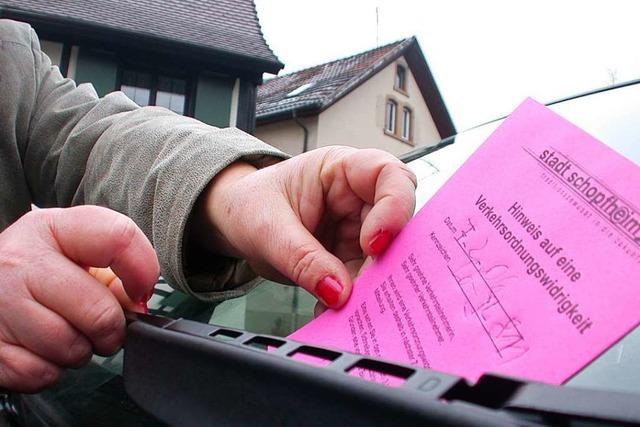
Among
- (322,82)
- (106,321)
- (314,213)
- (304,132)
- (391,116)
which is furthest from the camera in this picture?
(391,116)

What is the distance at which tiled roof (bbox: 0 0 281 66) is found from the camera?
9.14 m

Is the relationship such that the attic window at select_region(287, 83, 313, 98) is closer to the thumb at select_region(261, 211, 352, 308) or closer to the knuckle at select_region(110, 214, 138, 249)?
the thumb at select_region(261, 211, 352, 308)

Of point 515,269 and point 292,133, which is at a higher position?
point 515,269

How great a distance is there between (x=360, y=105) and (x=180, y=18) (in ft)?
16.4

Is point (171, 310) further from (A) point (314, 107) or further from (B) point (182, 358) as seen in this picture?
(A) point (314, 107)

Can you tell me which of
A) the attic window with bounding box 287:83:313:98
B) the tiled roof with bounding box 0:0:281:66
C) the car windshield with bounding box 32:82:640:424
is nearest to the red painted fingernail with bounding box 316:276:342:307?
the car windshield with bounding box 32:82:640:424

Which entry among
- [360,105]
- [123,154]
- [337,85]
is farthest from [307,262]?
[360,105]

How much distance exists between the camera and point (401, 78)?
1573 centimetres

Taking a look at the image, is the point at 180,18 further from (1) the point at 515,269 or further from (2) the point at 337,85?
(1) the point at 515,269

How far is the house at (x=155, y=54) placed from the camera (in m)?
8.96

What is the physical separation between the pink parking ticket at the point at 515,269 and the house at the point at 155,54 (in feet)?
30.5

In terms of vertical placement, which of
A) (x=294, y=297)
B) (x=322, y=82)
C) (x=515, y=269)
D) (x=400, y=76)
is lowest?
(x=322, y=82)

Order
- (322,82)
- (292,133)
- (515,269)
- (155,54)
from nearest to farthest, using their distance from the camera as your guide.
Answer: (515,269)
(155,54)
(292,133)
(322,82)

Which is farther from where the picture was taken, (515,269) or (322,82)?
(322,82)
